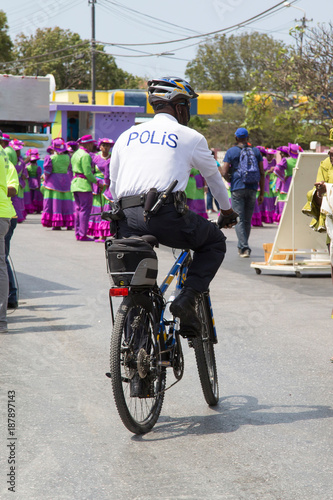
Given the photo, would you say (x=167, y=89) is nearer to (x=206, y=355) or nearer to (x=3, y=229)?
(x=206, y=355)

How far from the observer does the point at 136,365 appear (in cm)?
460

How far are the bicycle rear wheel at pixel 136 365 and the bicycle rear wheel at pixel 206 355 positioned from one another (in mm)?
336

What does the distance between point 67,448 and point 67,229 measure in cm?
1658

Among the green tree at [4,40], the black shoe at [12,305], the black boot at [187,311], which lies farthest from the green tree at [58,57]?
the black boot at [187,311]

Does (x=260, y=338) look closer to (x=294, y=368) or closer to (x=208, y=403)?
(x=294, y=368)

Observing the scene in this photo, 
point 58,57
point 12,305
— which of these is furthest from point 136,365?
point 58,57

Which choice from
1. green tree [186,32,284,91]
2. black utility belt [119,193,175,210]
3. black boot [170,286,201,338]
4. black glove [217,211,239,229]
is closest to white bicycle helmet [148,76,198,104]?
black utility belt [119,193,175,210]

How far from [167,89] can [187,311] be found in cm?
130

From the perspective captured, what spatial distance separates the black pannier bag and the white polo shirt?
0.35 metres

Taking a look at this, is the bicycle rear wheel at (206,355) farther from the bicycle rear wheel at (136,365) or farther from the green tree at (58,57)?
the green tree at (58,57)

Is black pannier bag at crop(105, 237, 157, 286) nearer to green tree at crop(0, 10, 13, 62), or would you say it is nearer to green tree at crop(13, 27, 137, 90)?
green tree at crop(0, 10, 13, 62)

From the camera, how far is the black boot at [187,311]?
4.74m

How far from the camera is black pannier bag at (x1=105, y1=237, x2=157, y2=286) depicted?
456 cm

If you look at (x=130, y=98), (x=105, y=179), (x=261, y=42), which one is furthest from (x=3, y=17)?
(x=105, y=179)
